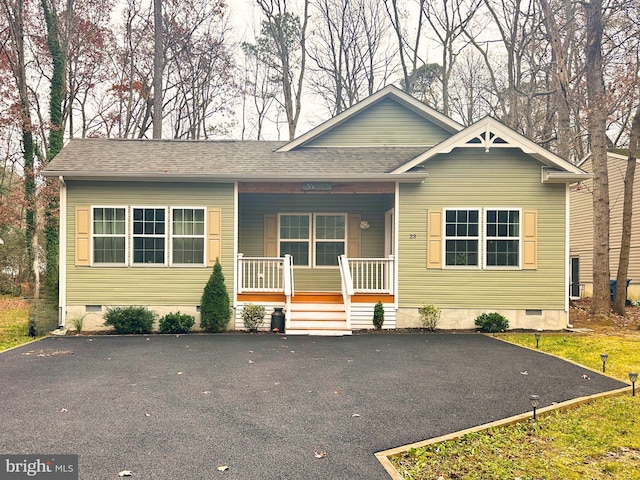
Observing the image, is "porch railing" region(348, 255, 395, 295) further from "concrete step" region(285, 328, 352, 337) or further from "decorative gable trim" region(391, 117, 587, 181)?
"decorative gable trim" region(391, 117, 587, 181)

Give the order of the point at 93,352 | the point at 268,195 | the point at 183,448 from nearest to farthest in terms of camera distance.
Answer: the point at 183,448 < the point at 93,352 < the point at 268,195

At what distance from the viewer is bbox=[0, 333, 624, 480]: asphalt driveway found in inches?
151

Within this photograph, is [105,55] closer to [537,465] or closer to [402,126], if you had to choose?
[402,126]

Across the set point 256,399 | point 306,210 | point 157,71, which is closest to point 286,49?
point 157,71

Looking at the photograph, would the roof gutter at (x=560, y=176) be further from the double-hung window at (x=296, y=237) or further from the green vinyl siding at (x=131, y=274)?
the green vinyl siding at (x=131, y=274)

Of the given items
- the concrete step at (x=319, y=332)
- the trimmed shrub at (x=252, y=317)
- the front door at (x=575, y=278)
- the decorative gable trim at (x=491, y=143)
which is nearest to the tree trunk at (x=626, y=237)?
the decorative gable trim at (x=491, y=143)

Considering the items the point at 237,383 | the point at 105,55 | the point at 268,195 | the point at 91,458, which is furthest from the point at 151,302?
the point at 105,55

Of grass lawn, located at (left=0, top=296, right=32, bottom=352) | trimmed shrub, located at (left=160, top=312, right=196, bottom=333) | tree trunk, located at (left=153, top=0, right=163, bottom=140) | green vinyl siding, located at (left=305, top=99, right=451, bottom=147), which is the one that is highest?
tree trunk, located at (left=153, top=0, right=163, bottom=140)

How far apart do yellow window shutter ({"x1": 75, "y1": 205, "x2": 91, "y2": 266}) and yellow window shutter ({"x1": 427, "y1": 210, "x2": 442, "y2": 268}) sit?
8.20 metres

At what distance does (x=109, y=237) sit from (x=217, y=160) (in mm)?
3255

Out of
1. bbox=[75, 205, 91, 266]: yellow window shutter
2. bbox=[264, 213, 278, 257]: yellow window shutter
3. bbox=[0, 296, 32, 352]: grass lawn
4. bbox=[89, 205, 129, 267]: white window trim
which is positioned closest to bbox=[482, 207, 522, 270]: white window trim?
bbox=[264, 213, 278, 257]: yellow window shutter

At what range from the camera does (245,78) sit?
2542cm

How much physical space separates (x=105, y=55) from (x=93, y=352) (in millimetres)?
18324

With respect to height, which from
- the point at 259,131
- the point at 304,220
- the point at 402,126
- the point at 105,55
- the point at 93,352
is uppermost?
the point at 105,55
